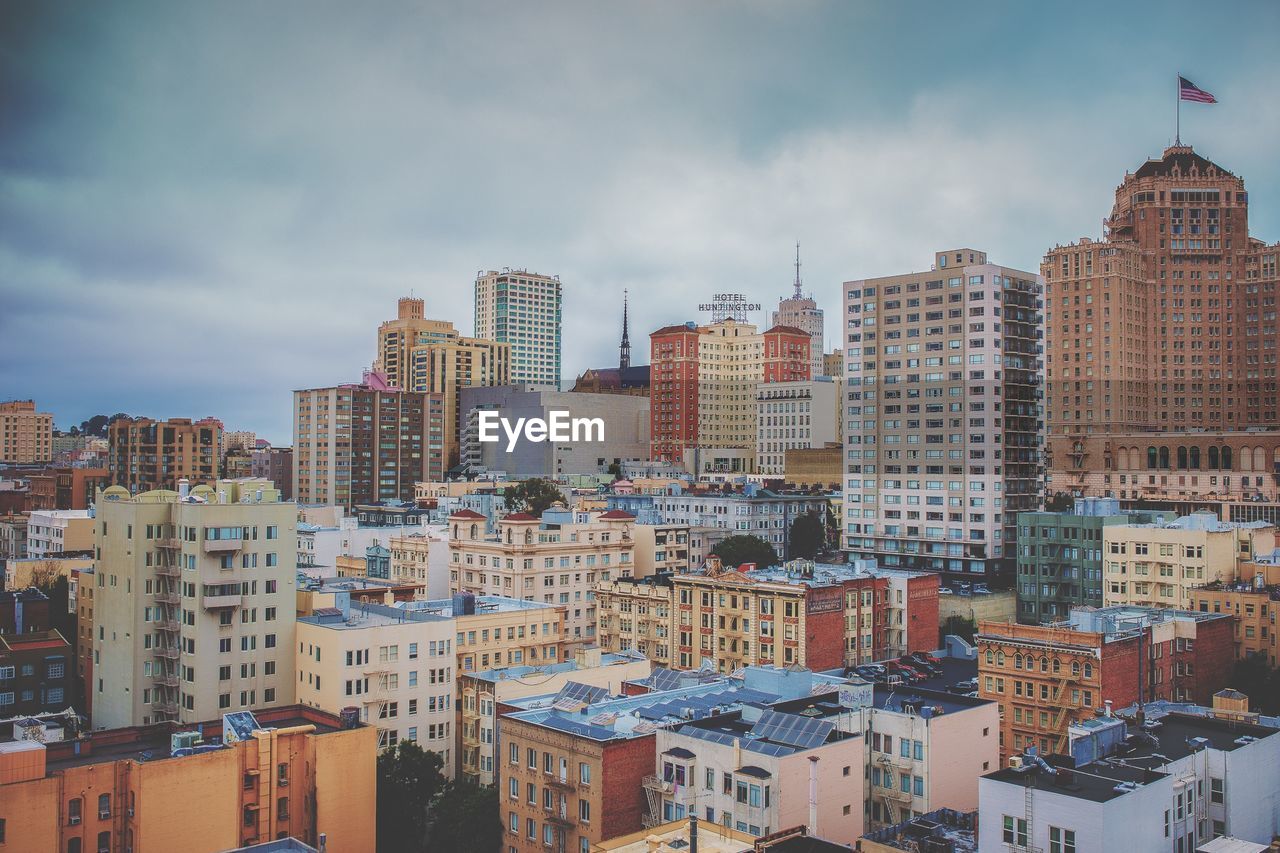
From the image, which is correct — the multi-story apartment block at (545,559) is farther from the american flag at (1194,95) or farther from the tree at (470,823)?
the american flag at (1194,95)

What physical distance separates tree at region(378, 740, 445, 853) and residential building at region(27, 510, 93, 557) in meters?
87.9

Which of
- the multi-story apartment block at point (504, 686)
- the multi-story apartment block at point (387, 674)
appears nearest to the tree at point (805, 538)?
the multi-story apartment block at point (504, 686)

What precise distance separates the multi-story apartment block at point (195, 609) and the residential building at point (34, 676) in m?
13.3

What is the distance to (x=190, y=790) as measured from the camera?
4984 centimetres

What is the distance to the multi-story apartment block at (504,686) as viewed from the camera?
224 feet

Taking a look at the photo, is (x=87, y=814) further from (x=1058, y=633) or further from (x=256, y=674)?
(x=1058, y=633)

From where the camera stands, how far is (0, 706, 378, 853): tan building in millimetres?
47312

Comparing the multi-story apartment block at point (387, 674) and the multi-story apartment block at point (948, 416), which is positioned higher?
the multi-story apartment block at point (948, 416)

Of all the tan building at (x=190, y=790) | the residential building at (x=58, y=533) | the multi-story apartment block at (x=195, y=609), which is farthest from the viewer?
the residential building at (x=58, y=533)

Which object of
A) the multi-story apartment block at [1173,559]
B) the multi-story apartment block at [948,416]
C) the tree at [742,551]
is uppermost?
the multi-story apartment block at [948,416]

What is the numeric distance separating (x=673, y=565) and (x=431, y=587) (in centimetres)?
2648

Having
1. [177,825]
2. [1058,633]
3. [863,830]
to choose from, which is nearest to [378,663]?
[177,825]

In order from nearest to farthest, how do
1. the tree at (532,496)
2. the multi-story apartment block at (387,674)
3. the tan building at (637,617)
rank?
the multi-story apartment block at (387,674) < the tan building at (637,617) < the tree at (532,496)

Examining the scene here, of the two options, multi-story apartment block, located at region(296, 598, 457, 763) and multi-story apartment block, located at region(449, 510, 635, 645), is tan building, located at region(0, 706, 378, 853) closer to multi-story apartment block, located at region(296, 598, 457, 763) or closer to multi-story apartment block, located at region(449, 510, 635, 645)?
multi-story apartment block, located at region(296, 598, 457, 763)
